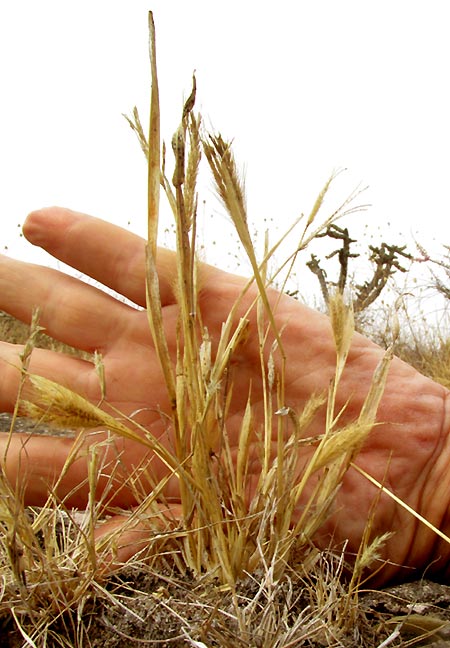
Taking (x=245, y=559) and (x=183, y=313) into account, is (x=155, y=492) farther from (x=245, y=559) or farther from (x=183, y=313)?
(x=183, y=313)

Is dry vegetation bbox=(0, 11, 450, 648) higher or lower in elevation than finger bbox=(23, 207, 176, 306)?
lower

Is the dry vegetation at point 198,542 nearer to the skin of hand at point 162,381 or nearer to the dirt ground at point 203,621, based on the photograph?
the dirt ground at point 203,621

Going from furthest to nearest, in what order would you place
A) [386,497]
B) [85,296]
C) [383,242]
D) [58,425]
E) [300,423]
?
[383,242], [85,296], [386,497], [300,423], [58,425]

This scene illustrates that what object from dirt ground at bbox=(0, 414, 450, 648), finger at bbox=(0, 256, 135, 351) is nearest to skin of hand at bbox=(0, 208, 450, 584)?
finger at bbox=(0, 256, 135, 351)

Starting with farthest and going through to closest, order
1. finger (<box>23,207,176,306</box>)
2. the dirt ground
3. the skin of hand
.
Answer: finger (<box>23,207,176,306</box>) → the skin of hand → the dirt ground

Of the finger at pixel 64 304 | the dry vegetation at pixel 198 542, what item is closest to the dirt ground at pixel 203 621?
the dry vegetation at pixel 198 542

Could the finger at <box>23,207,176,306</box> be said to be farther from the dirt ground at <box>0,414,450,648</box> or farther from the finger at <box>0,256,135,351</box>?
the dirt ground at <box>0,414,450,648</box>

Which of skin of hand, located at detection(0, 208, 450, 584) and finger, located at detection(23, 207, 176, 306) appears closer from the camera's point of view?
skin of hand, located at detection(0, 208, 450, 584)

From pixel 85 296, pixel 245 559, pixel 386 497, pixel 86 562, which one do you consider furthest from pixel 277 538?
pixel 85 296
